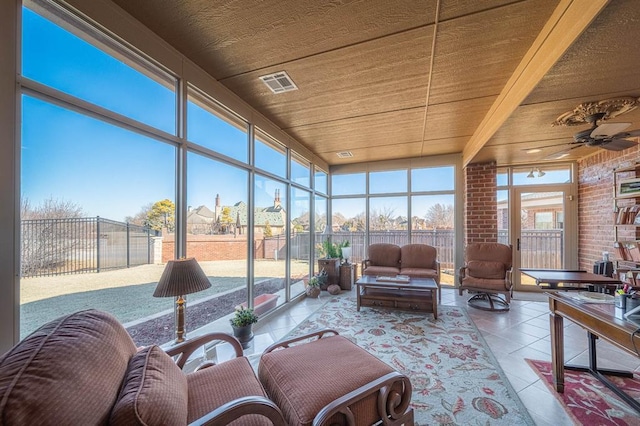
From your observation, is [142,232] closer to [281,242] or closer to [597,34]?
[281,242]

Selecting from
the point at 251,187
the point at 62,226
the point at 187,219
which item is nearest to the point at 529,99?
the point at 251,187

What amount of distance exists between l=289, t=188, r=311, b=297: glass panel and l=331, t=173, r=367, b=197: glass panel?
1.26 m

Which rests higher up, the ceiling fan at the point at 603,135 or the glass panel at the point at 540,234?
the ceiling fan at the point at 603,135

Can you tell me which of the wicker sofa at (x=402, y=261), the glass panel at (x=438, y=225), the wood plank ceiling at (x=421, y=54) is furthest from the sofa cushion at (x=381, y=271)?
the wood plank ceiling at (x=421, y=54)

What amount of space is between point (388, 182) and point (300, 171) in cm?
223

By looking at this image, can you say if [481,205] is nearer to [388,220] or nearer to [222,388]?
[388,220]

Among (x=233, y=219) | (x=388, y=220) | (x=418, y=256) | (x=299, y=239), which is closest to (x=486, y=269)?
(x=418, y=256)

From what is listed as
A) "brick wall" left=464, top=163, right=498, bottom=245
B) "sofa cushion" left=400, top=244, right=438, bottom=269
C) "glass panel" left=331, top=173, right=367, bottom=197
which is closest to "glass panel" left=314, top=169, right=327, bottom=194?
"glass panel" left=331, top=173, right=367, bottom=197

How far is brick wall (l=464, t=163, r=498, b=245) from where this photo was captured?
489 centimetres

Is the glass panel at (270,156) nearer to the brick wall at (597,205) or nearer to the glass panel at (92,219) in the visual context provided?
the glass panel at (92,219)

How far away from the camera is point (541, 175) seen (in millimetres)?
4879

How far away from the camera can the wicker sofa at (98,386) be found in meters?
0.70

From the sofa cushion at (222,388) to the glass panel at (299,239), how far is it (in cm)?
286

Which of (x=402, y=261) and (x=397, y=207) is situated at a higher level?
(x=397, y=207)
